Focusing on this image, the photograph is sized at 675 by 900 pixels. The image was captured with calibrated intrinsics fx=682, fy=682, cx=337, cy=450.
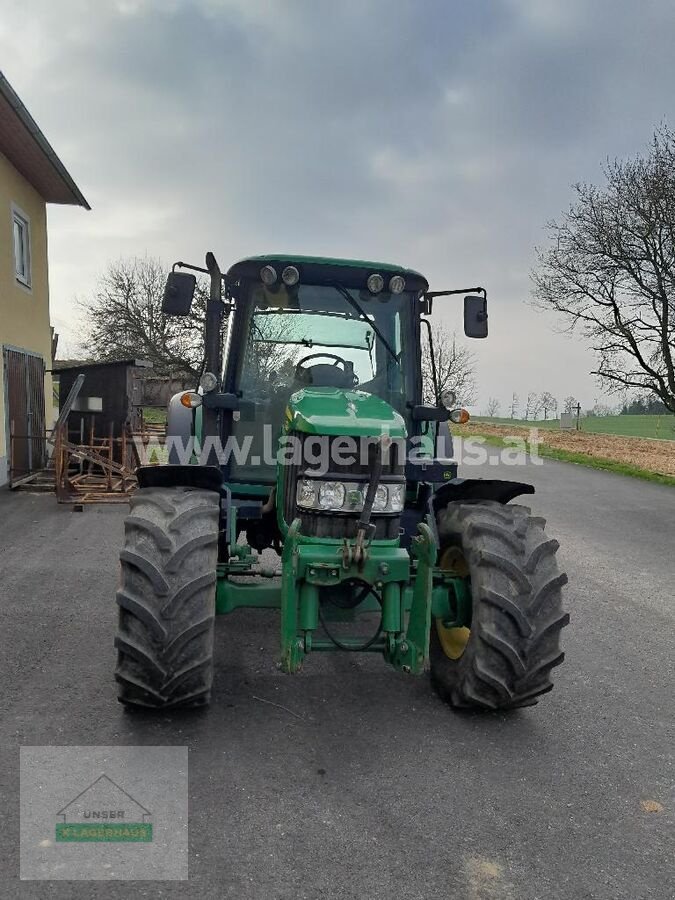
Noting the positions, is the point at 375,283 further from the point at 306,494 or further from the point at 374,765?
the point at 374,765

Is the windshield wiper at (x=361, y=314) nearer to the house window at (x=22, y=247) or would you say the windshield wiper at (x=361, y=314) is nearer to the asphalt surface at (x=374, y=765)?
the asphalt surface at (x=374, y=765)

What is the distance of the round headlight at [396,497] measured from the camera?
3.61 meters

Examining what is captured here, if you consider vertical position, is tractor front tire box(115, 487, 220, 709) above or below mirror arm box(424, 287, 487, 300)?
below

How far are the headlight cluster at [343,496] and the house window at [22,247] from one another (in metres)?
11.6

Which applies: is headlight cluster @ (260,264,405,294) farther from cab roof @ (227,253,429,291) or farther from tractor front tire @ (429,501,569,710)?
tractor front tire @ (429,501,569,710)

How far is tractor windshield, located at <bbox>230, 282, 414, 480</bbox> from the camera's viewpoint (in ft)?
14.8

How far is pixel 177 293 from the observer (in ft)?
14.2

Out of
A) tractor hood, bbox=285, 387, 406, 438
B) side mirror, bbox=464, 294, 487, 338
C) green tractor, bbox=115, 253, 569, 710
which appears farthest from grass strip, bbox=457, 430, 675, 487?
tractor hood, bbox=285, 387, 406, 438

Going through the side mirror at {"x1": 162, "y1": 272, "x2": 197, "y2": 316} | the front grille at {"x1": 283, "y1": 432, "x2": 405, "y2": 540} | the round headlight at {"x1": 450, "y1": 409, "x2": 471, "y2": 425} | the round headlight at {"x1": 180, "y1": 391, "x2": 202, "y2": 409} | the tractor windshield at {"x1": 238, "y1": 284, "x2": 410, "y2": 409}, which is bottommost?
the front grille at {"x1": 283, "y1": 432, "x2": 405, "y2": 540}

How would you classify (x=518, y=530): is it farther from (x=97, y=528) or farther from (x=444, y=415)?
(x=97, y=528)

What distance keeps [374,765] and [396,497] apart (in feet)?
4.30

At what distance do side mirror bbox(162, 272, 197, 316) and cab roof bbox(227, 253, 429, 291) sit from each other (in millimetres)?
323

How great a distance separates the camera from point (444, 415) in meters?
4.54

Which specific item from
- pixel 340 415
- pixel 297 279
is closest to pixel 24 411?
pixel 297 279
